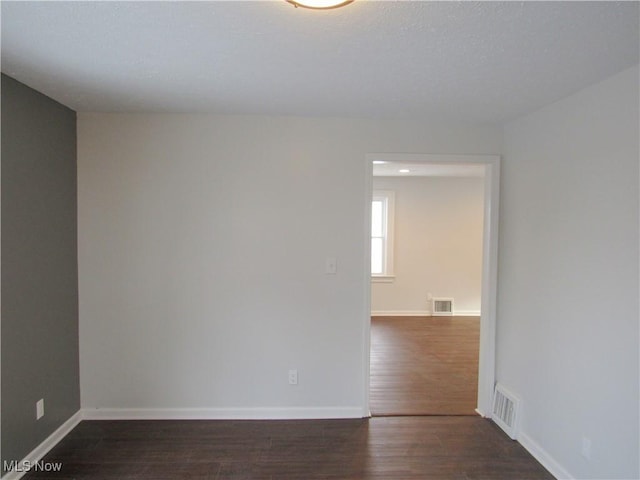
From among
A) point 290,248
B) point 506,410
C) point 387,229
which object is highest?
point 387,229

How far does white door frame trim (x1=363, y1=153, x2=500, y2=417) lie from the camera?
2902 millimetres

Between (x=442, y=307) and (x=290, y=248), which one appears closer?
(x=290, y=248)

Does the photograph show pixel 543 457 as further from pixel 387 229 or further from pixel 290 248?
pixel 387 229

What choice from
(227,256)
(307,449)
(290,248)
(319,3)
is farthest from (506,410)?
(319,3)

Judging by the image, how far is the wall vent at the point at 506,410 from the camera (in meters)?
2.69

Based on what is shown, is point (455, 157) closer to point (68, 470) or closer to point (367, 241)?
point (367, 241)

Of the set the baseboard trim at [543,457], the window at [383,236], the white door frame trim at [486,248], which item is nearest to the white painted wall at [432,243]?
the window at [383,236]

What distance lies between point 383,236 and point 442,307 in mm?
1624

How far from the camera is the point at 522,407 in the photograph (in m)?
2.66

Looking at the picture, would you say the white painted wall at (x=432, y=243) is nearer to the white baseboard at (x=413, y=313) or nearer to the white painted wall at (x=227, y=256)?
the white baseboard at (x=413, y=313)

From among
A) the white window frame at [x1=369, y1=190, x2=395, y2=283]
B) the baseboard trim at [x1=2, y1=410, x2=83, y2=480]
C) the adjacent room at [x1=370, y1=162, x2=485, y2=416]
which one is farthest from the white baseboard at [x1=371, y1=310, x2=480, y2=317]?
the baseboard trim at [x1=2, y1=410, x2=83, y2=480]

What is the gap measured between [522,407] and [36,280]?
348 centimetres

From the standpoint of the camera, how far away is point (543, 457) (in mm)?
2408

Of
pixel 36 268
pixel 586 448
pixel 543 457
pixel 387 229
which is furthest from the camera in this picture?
pixel 387 229
